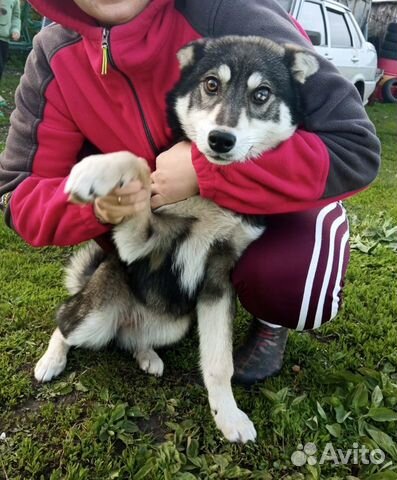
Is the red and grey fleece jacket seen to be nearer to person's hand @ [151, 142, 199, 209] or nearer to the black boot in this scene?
person's hand @ [151, 142, 199, 209]

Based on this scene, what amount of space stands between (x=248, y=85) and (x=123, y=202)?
61 centimetres

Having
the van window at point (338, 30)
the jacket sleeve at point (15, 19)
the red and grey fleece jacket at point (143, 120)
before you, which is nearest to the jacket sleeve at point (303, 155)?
the red and grey fleece jacket at point (143, 120)

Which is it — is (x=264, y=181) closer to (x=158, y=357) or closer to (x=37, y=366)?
(x=158, y=357)

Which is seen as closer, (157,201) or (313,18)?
(157,201)

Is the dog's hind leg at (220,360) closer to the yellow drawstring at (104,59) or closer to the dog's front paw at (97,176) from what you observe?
the dog's front paw at (97,176)

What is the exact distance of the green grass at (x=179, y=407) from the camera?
166 cm

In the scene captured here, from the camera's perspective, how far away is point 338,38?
9344 millimetres

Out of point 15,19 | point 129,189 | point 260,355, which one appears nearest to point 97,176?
point 129,189

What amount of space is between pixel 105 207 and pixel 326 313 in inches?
35.8

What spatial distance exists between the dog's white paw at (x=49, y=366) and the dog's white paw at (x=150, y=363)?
1.04 feet

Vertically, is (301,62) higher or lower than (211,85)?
higher

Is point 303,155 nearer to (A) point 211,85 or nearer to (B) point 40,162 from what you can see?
(A) point 211,85

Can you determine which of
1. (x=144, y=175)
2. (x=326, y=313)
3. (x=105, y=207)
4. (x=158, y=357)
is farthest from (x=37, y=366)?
(x=326, y=313)

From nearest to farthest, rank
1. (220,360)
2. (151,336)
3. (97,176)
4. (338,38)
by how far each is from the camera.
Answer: (97,176) → (220,360) → (151,336) → (338,38)
